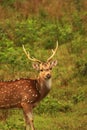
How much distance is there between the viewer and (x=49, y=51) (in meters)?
20.0

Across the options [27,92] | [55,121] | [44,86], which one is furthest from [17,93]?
[55,121]

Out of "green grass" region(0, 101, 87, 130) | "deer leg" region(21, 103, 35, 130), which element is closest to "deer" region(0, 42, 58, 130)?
"deer leg" region(21, 103, 35, 130)

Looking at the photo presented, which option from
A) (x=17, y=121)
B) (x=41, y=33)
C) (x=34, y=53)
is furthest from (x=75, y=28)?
(x=17, y=121)

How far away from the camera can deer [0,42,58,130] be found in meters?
13.0

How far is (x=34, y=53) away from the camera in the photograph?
19.6 metres

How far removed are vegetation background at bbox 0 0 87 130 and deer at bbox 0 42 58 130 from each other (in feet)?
1.69

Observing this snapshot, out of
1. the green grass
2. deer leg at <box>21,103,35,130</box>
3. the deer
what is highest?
the deer

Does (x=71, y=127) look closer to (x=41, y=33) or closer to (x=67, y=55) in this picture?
(x=67, y=55)

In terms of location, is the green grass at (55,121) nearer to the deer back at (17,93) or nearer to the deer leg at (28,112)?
the deer leg at (28,112)

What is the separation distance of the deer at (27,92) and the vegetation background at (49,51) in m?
0.52

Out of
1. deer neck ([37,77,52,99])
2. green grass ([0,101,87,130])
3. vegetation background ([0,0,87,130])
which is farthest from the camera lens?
vegetation background ([0,0,87,130])

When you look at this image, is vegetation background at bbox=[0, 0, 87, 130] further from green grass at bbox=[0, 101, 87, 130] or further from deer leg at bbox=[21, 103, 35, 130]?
deer leg at bbox=[21, 103, 35, 130]

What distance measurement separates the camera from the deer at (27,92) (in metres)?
13.0

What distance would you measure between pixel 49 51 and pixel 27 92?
6.89 m
